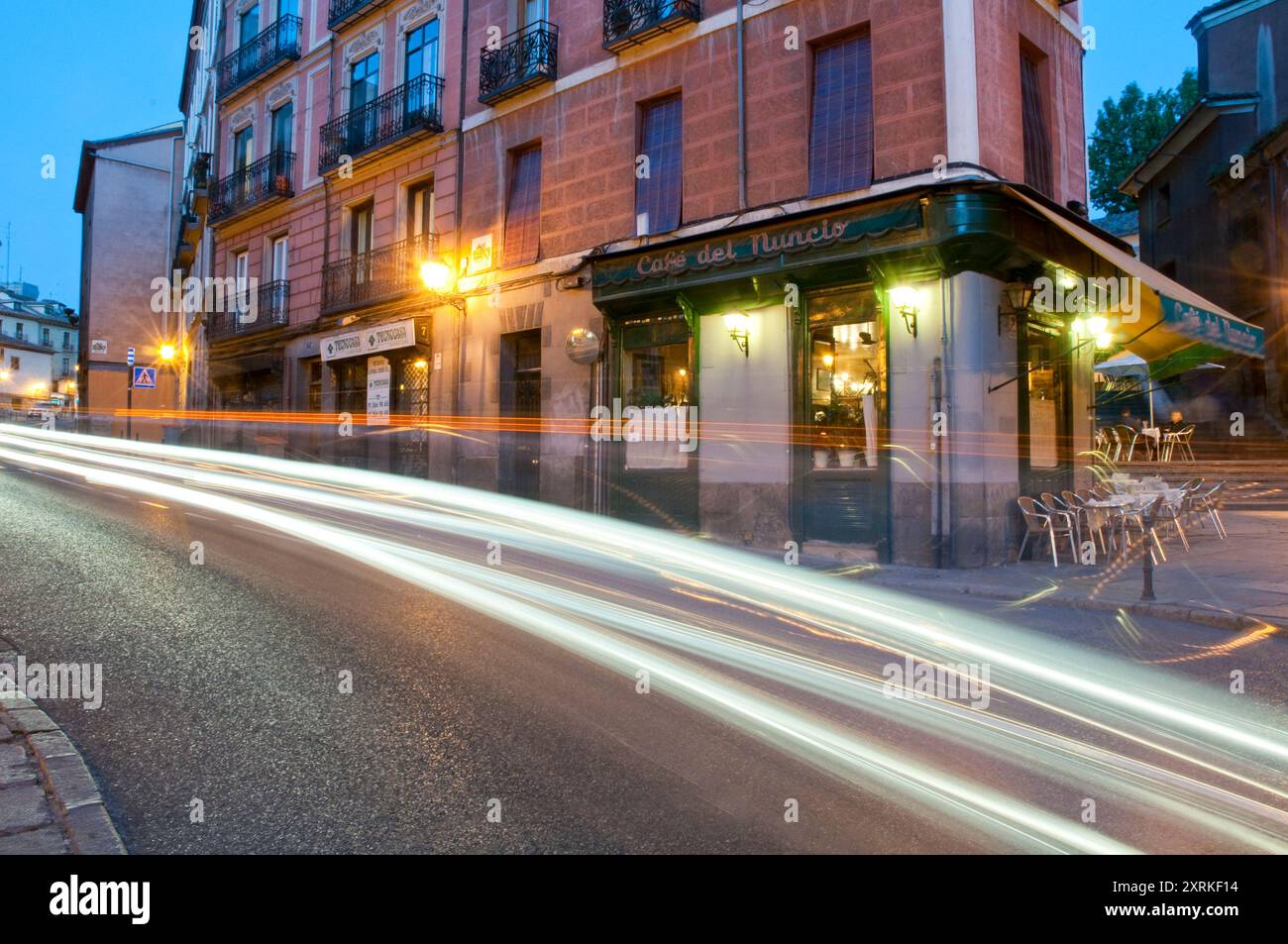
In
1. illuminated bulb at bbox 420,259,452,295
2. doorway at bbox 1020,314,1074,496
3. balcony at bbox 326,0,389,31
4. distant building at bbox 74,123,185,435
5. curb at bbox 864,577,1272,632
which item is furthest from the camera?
distant building at bbox 74,123,185,435

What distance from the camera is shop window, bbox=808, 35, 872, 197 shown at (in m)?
11.8

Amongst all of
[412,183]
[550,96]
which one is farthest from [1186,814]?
[412,183]

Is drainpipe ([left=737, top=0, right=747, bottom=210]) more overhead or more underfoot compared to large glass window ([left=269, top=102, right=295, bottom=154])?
more underfoot

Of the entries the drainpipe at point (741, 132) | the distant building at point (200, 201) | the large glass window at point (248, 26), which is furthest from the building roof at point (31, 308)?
the drainpipe at point (741, 132)

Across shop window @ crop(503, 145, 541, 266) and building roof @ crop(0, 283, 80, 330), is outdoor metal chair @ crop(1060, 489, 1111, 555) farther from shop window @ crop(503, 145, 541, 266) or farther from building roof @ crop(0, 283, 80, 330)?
building roof @ crop(0, 283, 80, 330)

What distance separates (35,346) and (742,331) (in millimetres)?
86146

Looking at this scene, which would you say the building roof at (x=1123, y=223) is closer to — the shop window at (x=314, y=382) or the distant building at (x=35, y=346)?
the shop window at (x=314, y=382)

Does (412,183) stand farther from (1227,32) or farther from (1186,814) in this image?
(1227,32)

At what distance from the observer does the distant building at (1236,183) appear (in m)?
21.4

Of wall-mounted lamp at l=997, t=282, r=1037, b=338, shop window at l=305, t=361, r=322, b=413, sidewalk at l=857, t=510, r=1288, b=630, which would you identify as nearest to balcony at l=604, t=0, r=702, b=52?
wall-mounted lamp at l=997, t=282, r=1037, b=338

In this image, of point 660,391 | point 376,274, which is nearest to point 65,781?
point 660,391

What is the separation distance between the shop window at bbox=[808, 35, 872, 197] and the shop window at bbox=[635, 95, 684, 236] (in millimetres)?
2616

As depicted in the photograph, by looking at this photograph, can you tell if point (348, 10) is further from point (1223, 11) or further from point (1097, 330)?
point (1223, 11)

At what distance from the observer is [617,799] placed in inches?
134
